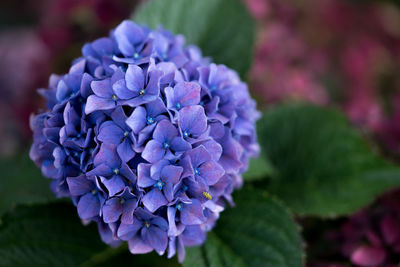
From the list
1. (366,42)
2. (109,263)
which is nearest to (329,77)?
(366,42)

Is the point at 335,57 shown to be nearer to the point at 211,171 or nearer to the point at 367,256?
the point at 367,256

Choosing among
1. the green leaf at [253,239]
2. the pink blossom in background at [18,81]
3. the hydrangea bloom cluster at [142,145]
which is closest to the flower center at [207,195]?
the hydrangea bloom cluster at [142,145]

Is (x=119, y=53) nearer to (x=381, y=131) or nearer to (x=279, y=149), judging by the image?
(x=279, y=149)

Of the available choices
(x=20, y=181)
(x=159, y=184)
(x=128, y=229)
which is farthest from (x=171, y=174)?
(x=20, y=181)

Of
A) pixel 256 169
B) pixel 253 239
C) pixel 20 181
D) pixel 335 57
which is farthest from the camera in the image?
pixel 335 57

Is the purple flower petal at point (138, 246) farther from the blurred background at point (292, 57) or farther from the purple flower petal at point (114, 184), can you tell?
the blurred background at point (292, 57)

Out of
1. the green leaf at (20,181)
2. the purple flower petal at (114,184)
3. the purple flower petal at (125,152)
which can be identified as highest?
the purple flower petal at (125,152)

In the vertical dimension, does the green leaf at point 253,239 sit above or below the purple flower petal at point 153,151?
below

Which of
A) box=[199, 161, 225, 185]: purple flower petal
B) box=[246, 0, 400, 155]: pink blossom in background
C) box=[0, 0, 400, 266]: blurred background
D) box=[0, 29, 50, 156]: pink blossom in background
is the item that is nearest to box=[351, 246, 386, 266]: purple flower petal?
box=[0, 0, 400, 266]: blurred background

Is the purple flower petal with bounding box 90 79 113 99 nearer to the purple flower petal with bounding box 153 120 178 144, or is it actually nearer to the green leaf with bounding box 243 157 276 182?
the purple flower petal with bounding box 153 120 178 144
